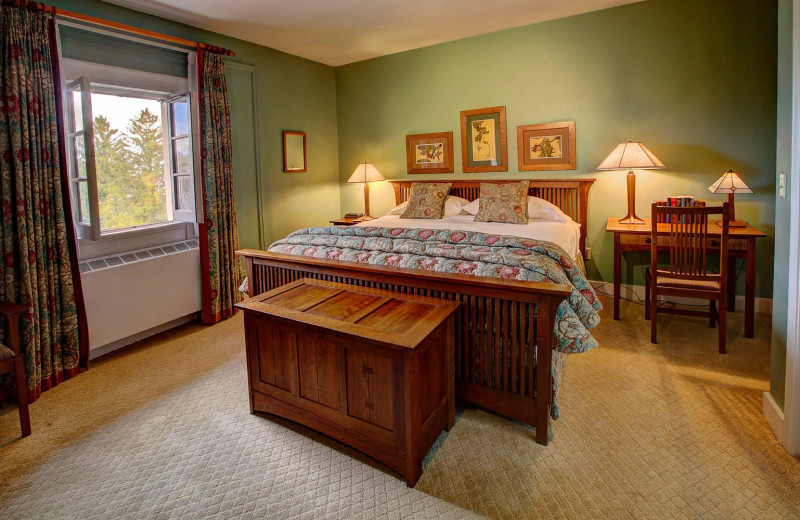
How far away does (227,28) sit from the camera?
13.0 ft

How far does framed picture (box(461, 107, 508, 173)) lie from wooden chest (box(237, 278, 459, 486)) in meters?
2.79

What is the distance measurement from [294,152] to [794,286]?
4317 mm

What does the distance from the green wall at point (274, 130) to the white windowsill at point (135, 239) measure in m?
0.58

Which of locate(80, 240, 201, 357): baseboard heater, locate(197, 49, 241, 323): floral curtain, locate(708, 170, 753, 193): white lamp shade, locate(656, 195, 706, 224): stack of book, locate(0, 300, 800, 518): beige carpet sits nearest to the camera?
locate(0, 300, 800, 518): beige carpet

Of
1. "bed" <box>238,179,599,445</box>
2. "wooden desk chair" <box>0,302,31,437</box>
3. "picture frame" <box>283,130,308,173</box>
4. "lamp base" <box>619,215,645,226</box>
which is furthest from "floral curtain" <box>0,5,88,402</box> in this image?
"lamp base" <box>619,215,645,226</box>

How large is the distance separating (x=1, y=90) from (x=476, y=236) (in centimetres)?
280

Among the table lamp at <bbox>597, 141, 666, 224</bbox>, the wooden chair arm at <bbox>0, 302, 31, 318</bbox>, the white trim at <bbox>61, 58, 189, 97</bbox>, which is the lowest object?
the wooden chair arm at <bbox>0, 302, 31, 318</bbox>

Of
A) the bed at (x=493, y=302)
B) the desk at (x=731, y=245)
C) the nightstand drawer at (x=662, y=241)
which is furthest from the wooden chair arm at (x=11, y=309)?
the nightstand drawer at (x=662, y=241)

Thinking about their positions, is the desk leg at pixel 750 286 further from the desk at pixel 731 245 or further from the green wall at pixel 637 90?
the green wall at pixel 637 90

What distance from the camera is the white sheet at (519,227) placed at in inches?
129

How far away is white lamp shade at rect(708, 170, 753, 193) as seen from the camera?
340 cm

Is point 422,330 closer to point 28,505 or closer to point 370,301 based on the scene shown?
point 370,301

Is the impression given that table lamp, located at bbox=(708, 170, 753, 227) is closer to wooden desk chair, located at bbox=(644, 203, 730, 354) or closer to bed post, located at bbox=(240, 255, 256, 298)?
wooden desk chair, located at bbox=(644, 203, 730, 354)

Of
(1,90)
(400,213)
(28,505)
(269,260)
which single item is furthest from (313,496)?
(400,213)
